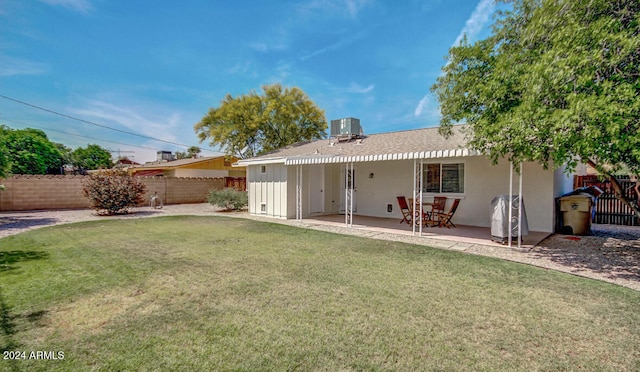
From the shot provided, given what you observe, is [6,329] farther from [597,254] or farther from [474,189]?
[474,189]

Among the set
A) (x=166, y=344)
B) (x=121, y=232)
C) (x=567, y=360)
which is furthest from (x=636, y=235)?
(x=121, y=232)

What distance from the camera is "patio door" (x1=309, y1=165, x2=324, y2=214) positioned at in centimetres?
1667

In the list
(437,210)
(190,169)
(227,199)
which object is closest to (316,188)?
(227,199)

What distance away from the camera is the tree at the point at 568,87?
16.7 ft

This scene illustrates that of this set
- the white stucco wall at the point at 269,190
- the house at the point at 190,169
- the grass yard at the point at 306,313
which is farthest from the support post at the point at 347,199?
the house at the point at 190,169

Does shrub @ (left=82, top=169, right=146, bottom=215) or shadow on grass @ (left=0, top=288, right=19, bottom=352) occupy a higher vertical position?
shrub @ (left=82, top=169, right=146, bottom=215)

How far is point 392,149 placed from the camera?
12.6m

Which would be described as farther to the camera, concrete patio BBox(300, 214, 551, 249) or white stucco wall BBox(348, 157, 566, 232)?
white stucco wall BBox(348, 157, 566, 232)

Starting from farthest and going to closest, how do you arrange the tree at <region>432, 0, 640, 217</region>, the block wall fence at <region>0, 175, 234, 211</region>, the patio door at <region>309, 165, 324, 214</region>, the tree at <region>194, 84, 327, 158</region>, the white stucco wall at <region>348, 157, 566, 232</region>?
1. the tree at <region>194, 84, 327, 158</region>
2. the block wall fence at <region>0, 175, 234, 211</region>
3. the patio door at <region>309, 165, 324, 214</region>
4. the white stucco wall at <region>348, 157, 566, 232</region>
5. the tree at <region>432, 0, 640, 217</region>

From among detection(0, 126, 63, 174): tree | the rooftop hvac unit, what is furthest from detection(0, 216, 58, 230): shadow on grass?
detection(0, 126, 63, 174): tree

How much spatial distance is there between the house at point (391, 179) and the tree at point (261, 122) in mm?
10180

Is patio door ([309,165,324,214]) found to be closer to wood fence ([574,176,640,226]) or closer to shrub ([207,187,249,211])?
shrub ([207,187,249,211])

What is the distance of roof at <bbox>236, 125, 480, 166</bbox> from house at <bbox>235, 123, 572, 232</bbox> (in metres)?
0.03

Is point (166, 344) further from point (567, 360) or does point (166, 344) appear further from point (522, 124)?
point (522, 124)
